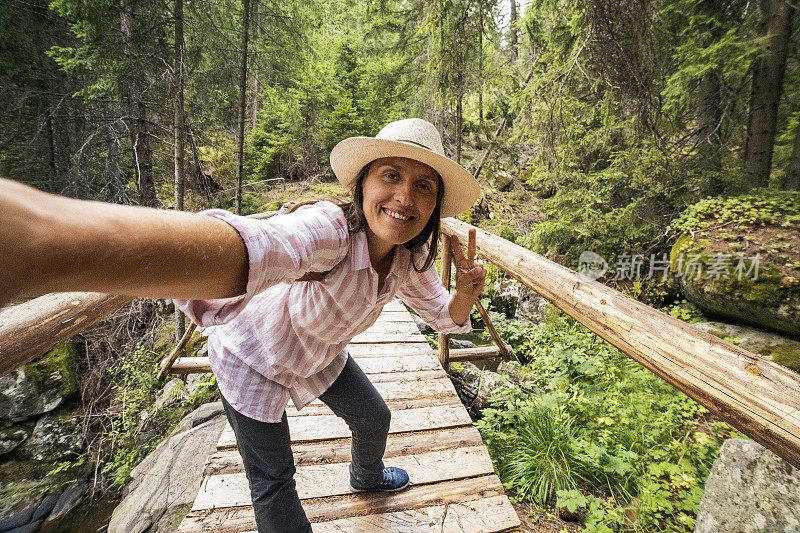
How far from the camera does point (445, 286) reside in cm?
416

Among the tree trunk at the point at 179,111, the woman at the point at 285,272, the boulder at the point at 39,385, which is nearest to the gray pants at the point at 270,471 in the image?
the woman at the point at 285,272

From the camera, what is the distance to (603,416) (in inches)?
136

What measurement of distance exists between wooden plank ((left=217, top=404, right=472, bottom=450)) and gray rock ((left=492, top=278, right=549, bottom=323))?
194 inches

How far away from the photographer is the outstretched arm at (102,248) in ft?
1.35

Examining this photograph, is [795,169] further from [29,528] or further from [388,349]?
[29,528]

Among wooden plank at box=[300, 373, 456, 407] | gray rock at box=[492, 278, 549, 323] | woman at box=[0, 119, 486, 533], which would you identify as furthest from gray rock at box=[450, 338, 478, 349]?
woman at box=[0, 119, 486, 533]

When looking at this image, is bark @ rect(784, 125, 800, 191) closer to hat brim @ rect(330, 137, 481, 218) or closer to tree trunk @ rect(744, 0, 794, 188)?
tree trunk @ rect(744, 0, 794, 188)

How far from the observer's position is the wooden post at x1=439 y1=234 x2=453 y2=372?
3691 millimetres

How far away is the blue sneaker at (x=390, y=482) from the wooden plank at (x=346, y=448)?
0.25 m

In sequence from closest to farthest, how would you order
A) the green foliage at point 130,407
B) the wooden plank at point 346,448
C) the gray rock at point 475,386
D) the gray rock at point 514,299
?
the wooden plank at point 346,448 < the gray rock at point 475,386 < the green foliage at point 130,407 < the gray rock at point 514,299

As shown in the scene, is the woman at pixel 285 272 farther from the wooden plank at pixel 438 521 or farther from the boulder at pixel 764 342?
the boulder at pixel 764 342

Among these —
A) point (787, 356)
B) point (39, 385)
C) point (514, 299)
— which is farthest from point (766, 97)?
point (39, 385)

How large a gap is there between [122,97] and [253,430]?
7186mm

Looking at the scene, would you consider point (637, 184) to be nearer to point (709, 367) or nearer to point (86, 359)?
point (709, 367)
